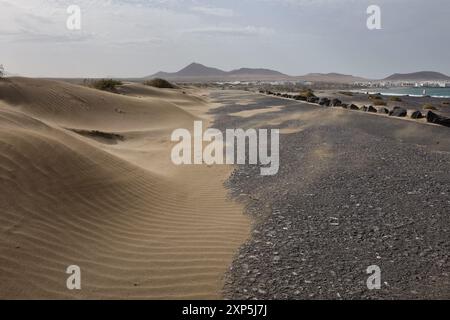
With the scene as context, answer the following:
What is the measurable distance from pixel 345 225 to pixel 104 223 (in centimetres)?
425

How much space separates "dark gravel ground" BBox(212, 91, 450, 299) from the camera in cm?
510

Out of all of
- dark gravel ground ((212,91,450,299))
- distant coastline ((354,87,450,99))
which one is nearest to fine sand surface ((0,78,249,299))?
dark gravel ground ((212,91,450,299))

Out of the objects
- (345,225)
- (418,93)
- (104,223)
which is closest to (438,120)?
(345,225)

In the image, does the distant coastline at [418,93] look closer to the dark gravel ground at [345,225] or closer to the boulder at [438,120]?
the boulder at [438,120]

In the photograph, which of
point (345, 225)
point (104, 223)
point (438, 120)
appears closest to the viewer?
point (104, 223)

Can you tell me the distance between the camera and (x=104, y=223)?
6.96 meters

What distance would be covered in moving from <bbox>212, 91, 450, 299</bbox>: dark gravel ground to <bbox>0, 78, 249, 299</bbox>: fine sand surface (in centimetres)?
55

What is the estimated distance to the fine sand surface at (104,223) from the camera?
5.12 meters

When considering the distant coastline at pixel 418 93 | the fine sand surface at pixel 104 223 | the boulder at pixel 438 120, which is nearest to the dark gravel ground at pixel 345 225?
the fine sand surface at pixel 104 223

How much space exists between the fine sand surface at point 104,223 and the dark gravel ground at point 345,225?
55 centimetres

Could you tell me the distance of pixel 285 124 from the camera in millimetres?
22281

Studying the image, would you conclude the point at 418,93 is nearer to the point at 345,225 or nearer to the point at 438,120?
the point at 438,120

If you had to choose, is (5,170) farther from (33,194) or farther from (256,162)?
(256,162)
